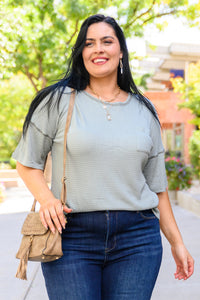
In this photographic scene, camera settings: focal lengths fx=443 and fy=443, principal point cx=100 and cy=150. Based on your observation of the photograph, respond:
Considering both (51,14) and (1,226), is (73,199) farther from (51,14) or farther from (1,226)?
(51,14)

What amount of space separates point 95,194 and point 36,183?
0.26 m

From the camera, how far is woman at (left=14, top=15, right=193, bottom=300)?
189cm

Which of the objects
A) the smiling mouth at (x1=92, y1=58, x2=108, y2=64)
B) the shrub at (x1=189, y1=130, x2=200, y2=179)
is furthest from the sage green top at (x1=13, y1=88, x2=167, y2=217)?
the shrub at (x1=189, y1=130, x2=200, y2=179)

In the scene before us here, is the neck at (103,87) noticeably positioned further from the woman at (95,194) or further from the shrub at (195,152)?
the shrub at (195,152)

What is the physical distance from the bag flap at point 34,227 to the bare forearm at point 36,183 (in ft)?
0.26

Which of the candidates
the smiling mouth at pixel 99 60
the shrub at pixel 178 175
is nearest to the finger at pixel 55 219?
the smiling mouth at pixel 99 60

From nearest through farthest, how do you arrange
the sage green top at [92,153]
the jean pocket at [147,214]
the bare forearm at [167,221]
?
the sage green top at [92,153] < the jean pocket at [147,214] < the bare forearm at [167,221]

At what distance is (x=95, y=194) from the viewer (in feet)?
6.29

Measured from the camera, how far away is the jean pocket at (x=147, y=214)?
203 cm

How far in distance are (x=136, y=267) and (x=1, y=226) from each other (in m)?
7.01

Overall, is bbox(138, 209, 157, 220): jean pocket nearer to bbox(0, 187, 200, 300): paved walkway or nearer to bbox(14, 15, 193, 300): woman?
bbox(14, 15, 193, 300): woman

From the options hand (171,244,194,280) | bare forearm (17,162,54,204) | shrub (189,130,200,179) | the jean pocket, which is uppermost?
bare forearm (17,162,54,204)

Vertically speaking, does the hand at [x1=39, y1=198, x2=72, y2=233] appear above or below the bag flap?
above

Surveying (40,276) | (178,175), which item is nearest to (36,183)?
(40,276)
